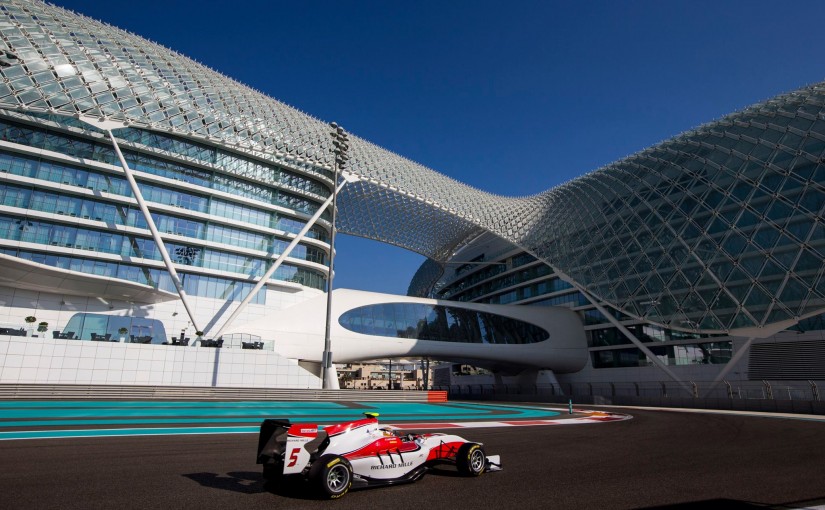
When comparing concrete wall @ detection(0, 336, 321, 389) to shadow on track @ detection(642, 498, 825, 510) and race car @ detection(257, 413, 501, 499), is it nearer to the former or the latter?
race car @ detection(257, 413, 501, 499)

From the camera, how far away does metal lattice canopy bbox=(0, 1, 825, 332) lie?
3278 centimetres

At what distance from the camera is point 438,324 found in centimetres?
5069

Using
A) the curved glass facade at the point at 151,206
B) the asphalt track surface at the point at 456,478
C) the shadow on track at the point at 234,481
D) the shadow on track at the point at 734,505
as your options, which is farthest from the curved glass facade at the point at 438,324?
the shadow on track at the point at 734,505

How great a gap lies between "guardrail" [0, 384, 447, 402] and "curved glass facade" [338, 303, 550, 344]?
15.2 meters

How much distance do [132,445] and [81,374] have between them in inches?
1038

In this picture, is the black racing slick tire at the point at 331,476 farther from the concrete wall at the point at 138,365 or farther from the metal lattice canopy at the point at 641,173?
the metal lattice canopy at the point at 641,173

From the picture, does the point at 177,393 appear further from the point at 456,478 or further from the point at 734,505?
the point at 734,505

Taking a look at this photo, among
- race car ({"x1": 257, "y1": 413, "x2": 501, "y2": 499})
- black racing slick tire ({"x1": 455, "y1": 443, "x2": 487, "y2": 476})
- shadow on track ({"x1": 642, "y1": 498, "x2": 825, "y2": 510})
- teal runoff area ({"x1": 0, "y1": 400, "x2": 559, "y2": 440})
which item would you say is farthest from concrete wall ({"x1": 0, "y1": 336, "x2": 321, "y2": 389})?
shadow on track ({"x1": 642, "y1": 498, "x2": 825, "y2": 510})

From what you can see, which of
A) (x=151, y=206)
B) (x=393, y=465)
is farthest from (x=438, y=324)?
(x=393, y=465)

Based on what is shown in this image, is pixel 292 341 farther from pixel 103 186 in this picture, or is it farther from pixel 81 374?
pixel 103 186

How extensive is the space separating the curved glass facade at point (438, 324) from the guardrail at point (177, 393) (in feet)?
50.0

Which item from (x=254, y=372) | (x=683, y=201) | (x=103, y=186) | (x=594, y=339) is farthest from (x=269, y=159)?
(x=594, y=339)

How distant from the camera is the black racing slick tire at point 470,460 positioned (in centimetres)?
754

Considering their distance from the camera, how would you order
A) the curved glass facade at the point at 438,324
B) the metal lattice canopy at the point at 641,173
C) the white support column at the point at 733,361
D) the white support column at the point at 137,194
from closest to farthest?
1. the metal lattice canopy at the point at 641,173
2. the white support column at the point at 137,194
3. the white support column at the point at 733,361
4. the curved glass facade at the point at 438,324
